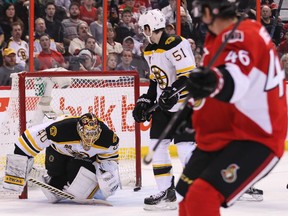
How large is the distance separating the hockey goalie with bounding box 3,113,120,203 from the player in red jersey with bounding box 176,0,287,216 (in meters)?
2.17

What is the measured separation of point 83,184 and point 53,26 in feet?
7.92

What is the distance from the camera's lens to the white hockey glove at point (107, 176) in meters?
5.16

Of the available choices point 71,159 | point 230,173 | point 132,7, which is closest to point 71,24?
point 132,7

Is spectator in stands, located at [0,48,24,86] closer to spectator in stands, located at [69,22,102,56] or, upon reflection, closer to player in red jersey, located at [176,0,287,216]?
spectator in stands, located at [69,22,102,56]

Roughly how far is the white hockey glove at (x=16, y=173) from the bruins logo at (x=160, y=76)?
0.92m

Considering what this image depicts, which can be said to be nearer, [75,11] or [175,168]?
[175,168]

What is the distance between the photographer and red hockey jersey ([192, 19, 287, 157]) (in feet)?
9.14

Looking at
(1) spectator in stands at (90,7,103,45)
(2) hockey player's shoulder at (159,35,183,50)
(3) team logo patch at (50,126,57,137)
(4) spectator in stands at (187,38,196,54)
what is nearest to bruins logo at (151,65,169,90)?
(2) hockey player's shoulder at (159,35,183,50)

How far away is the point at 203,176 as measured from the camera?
2.84 metres

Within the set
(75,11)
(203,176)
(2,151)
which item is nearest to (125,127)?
(2,151)

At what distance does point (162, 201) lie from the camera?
5.12m

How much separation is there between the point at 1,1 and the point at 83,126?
2392 millimetres

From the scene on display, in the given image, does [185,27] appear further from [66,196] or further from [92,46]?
[66,196]

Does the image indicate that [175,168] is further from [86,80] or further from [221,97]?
[221,97]
